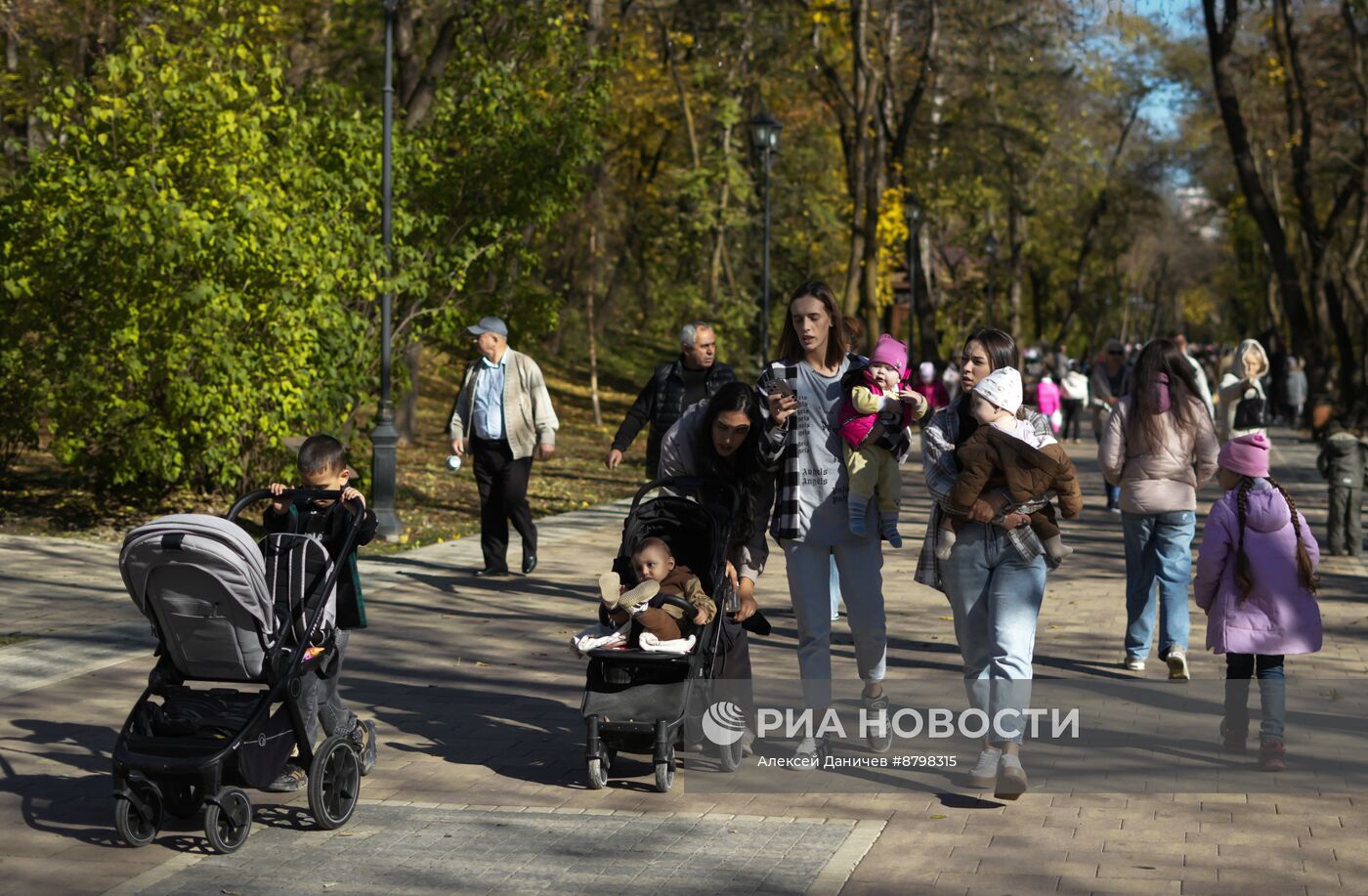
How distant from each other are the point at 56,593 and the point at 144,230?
12.3ft

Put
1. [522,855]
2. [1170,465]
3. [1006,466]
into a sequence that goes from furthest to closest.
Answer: [1170,465] < [1006,466] < [522,855]

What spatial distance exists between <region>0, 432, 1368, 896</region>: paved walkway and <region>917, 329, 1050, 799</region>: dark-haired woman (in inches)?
10.7

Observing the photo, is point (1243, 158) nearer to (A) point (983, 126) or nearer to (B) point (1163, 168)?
(A) point (983, 126)

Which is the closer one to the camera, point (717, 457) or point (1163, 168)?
point (717, 457)

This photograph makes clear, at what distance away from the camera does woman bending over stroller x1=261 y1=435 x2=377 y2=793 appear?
669cm

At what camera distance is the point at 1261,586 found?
23.9ft

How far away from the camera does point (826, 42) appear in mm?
35875

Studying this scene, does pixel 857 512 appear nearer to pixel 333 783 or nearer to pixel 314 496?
pixel 314 496

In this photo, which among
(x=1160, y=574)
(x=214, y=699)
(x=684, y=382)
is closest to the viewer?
(x=214, y=699)

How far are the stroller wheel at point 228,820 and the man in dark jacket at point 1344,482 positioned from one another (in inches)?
441

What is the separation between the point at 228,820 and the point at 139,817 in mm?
314

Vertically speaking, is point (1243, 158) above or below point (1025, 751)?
above

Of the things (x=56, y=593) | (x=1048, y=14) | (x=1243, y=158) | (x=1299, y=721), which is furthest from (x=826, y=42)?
(x=1299, y=721)

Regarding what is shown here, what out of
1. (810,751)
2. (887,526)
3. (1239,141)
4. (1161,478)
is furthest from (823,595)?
(1239,141)
